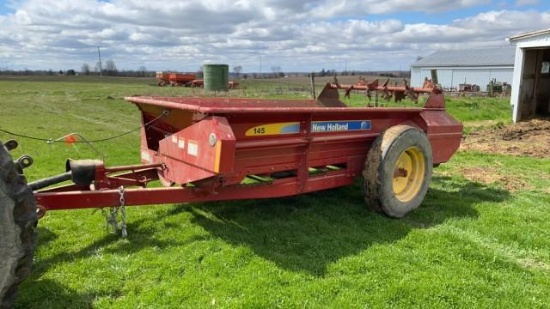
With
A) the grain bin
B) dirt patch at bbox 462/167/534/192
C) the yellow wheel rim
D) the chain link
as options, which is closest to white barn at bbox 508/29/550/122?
dirt patch at bbox 462/167/534/192

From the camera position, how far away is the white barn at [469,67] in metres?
47.7

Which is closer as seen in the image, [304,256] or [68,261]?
[68,261]

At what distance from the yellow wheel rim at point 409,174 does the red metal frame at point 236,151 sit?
1.25 ft

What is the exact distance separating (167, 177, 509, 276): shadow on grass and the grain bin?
34.2 meters

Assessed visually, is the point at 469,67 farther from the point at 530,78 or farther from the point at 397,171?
the point at 397,171

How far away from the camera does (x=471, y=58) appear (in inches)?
2053

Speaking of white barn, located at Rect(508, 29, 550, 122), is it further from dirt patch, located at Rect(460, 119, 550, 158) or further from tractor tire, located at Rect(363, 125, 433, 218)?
tractor tire, located at Rect(363, 125, 433, 218)

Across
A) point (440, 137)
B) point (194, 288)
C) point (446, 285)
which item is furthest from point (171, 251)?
point (440, 137)

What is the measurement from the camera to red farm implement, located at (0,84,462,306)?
382 cm

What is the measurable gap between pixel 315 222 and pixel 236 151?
1428mm

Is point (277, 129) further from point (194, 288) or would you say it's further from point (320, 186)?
point (194, 288)

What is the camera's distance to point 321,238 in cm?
466

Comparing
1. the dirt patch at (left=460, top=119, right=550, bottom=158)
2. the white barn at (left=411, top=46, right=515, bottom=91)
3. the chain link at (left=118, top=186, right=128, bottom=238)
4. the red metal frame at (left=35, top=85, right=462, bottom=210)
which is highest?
the white barn at (left=411, top=46, right=515, bottom=91)

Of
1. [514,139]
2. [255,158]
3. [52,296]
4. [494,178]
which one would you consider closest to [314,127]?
[255,158]
